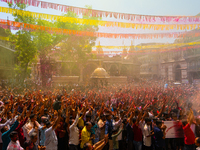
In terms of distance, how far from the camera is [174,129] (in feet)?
17.4

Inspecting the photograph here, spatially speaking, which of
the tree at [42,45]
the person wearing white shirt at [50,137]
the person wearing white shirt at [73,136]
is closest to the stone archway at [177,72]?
the tree at [42,45]

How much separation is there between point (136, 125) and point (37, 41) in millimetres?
23125

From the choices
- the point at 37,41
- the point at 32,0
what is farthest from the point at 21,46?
the point at 32,0

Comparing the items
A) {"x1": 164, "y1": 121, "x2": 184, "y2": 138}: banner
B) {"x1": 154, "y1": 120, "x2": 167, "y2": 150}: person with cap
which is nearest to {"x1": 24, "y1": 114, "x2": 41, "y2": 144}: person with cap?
{"x1": 154, "y1": 120, "x2": 167, "y2": 150}: person with cap

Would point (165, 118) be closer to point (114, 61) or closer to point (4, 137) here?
point (4, 137)

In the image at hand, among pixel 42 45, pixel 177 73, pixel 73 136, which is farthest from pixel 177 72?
pixel 73 136

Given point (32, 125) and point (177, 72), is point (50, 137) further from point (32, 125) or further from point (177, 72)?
point (177, 72)

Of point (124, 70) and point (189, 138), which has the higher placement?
point (124, 70)

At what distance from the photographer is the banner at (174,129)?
5.29 m

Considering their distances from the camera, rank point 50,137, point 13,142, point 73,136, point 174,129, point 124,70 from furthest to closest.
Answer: point 124,70, point 174,129, point 73,136, point 50,137, point 13,142

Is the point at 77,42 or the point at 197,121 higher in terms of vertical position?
the point at 77,42

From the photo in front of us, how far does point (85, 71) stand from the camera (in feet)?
118

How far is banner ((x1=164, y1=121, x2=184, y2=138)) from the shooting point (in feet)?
17.4

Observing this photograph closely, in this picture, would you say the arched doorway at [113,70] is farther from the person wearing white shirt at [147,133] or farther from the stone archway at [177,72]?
the person wearing white shirt at [147,133]
